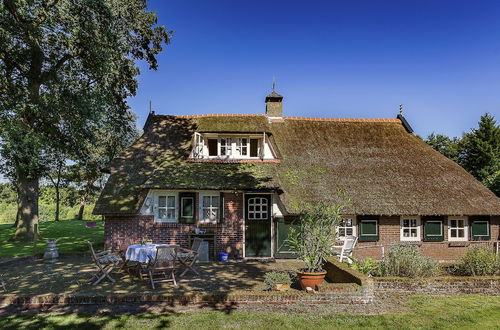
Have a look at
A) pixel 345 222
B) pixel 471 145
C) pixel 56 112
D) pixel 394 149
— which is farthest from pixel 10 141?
pixel 471 145

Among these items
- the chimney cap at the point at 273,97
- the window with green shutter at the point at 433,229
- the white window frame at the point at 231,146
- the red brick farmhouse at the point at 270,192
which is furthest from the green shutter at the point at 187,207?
the window with green shutter at the point at 433,229

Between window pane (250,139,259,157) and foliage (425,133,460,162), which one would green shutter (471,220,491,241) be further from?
foliage (425,133,460,162)

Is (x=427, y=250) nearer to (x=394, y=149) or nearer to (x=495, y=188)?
(x=394, y=149)

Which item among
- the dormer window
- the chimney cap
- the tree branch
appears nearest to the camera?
the dormer window

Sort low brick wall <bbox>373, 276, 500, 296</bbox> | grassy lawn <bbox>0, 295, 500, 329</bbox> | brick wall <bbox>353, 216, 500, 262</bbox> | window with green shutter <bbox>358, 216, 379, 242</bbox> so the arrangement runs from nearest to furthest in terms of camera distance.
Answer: grassy lawn <bbox>0, 295, 500, 329</bbox>, low brick wall <bbox>373, 276, 500, 296</bbox>, window with green shutter <bbox>358, 216, 379, 242</bbox>, brick wall <bbox>353, 216, 500, 262</bbox>

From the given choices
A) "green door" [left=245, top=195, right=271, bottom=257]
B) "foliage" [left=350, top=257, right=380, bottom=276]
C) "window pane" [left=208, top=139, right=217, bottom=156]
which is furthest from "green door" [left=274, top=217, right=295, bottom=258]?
"window pane" [left=208, top=139, right=217, bottom=156]

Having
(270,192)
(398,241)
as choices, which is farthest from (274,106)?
(398,241)

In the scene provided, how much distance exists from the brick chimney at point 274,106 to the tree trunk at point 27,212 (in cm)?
1276

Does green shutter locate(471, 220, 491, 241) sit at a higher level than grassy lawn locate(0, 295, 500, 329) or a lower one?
higher

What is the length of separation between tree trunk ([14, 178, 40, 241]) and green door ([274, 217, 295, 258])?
12138 millimetres

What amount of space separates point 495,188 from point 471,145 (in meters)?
13.2

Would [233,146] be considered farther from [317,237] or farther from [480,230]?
[480,230]

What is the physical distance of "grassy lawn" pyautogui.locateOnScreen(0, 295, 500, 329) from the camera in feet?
20.4

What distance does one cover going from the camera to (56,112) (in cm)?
1550
